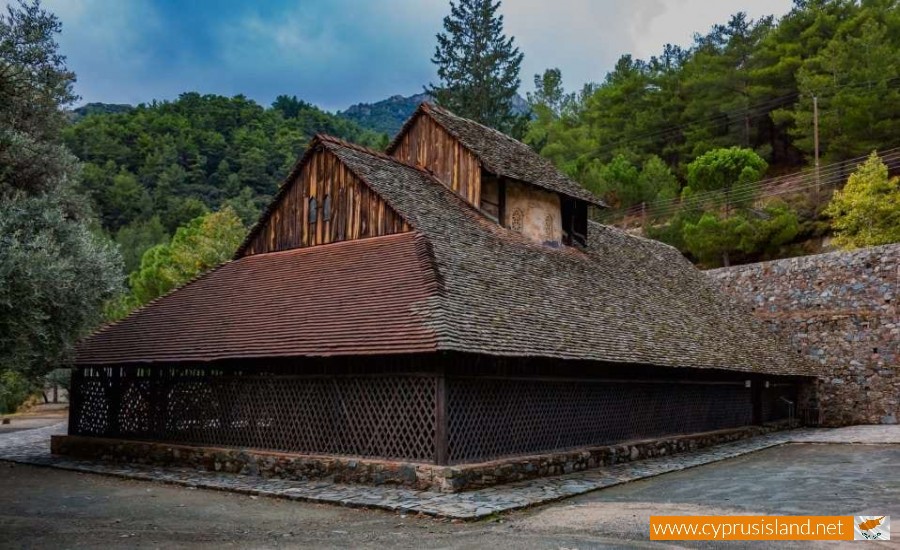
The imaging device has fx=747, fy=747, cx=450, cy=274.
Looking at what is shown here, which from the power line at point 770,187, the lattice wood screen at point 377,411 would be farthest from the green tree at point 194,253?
the power line at point 770,187

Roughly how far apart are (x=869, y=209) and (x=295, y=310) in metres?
28.7

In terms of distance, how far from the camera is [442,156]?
64.5ft

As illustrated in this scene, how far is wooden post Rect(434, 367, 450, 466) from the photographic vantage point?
12078mm

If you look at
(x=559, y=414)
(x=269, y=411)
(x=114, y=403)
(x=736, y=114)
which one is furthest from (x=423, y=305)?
(x=736, y=114)

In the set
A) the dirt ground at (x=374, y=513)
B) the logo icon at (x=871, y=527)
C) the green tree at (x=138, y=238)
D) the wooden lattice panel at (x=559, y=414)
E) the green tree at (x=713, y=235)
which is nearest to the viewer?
the logo icon at (x=871, y=527)

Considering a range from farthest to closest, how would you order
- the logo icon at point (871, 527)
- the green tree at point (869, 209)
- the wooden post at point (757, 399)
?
1. the green tree at point (869, 209)
2. the wooden post at point (757, 399)
3. the logo icon at point (871, 527)

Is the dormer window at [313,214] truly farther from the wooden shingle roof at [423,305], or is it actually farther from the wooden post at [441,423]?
the wooden post at [441,423]

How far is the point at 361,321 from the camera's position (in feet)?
43.4

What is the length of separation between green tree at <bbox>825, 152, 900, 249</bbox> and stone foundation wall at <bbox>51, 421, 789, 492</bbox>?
1961 cm

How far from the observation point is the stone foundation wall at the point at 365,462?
12070 millimetres

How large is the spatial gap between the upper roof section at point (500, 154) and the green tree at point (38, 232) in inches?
337

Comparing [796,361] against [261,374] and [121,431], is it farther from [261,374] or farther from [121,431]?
[121,431]

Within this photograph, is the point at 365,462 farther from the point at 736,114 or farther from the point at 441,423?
the point at 736,114

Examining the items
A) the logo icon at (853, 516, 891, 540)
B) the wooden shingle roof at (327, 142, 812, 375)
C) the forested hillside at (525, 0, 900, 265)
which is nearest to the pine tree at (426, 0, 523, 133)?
the forested hillside at (525, 0, 900, 265)
